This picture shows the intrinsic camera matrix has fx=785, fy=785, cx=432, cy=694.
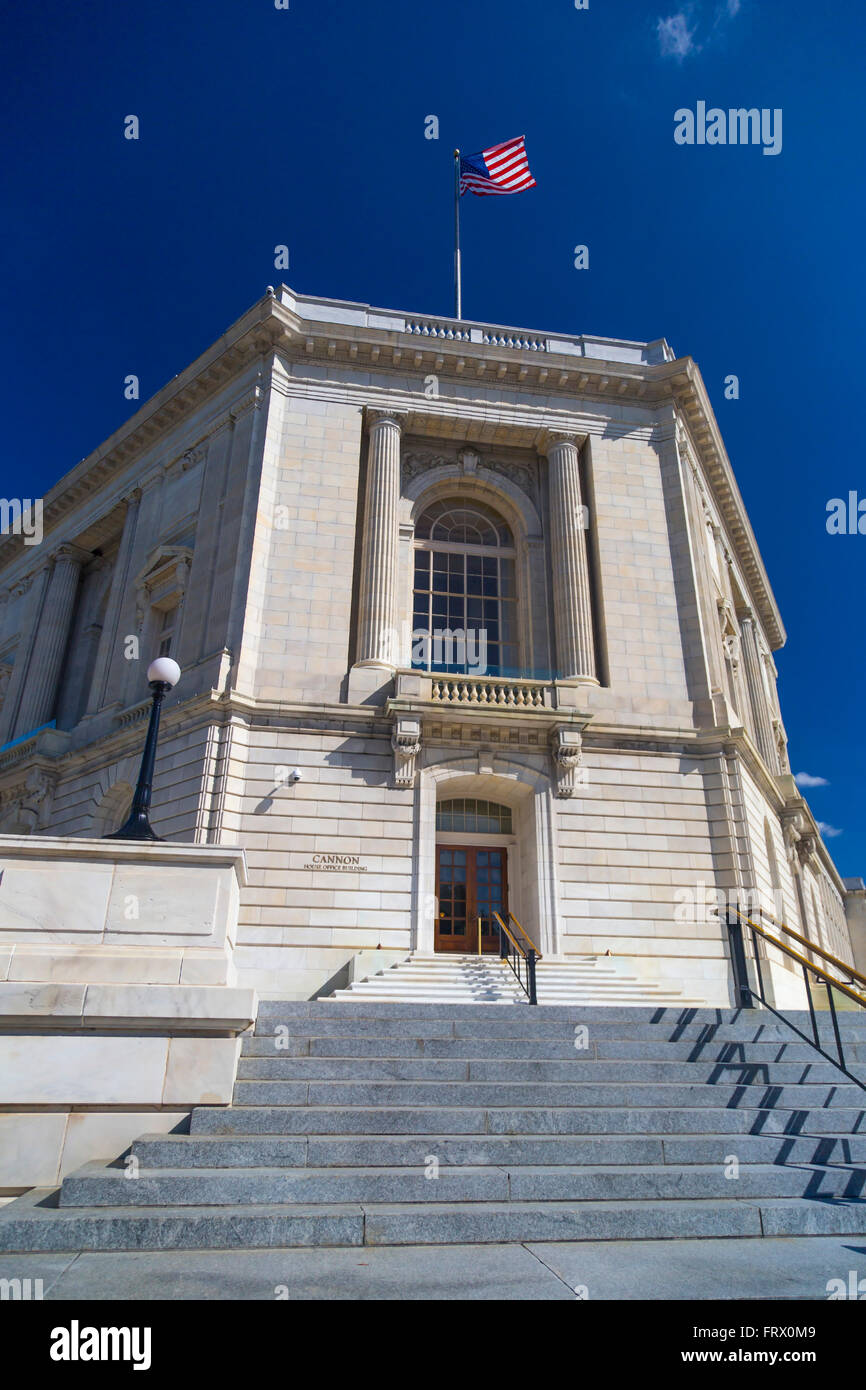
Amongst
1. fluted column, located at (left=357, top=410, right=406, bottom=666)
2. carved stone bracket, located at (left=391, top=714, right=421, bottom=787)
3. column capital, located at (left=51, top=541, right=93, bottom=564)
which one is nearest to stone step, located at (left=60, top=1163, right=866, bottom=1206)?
carved stone bracket, located at (left=391, top=714, right=421, bottom=787)

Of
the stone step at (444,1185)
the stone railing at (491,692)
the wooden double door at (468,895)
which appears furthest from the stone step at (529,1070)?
the stone railing at (491,692)

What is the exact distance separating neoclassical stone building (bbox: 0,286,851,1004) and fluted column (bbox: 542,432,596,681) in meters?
0.09

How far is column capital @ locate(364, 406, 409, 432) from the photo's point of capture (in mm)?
21922

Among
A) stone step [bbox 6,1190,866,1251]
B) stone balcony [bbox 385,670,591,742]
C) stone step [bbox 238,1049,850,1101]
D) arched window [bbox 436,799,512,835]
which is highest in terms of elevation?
stone balcony [bbox 385,670,591,742]

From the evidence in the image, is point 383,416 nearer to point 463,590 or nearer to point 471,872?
point 463,590

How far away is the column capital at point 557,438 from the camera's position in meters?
22.7

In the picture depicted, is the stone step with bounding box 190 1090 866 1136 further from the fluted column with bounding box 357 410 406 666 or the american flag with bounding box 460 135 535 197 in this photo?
the american flag with bounding box 460 135 535 197

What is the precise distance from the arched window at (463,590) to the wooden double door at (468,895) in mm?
4787

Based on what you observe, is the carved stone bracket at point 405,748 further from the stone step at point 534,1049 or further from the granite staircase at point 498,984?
the stone step at point 534,1049

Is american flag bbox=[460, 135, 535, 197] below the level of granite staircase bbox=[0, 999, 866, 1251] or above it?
above

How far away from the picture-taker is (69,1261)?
488cm
